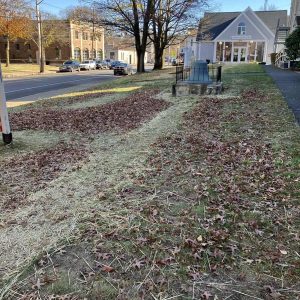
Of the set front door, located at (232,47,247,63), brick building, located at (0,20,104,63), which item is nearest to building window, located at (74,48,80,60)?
brick building, located at (0,20,104,63)

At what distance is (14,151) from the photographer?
6.73m

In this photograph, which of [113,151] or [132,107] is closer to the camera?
[113,151]

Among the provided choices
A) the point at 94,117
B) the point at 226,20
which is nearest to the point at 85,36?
the point at 226,20

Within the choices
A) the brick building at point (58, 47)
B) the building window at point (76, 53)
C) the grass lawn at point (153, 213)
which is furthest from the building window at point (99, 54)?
the grass lawn at point (153, 213)

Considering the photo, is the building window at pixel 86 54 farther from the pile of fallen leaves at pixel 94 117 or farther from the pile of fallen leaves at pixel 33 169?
the pile of fallen leaves at pixel 33 169

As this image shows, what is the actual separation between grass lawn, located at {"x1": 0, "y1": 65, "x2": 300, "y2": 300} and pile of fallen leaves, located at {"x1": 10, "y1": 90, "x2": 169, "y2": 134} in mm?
618

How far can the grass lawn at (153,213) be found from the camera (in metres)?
2.99

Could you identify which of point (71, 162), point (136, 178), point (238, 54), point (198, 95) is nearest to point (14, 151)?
point (71, 162)

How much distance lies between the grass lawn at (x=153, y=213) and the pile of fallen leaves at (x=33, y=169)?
0.02m

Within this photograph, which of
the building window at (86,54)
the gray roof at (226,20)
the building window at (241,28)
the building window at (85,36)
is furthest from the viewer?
the building window at (86,54)

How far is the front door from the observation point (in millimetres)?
47134

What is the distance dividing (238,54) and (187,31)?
37.0 ft

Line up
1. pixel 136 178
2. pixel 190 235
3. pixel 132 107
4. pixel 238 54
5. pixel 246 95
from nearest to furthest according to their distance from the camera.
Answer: pixel 190 235, pixel 136 178, pixel 132 107, pixel 246 95, pixel 238 54

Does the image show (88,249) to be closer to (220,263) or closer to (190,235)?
(190,235)
